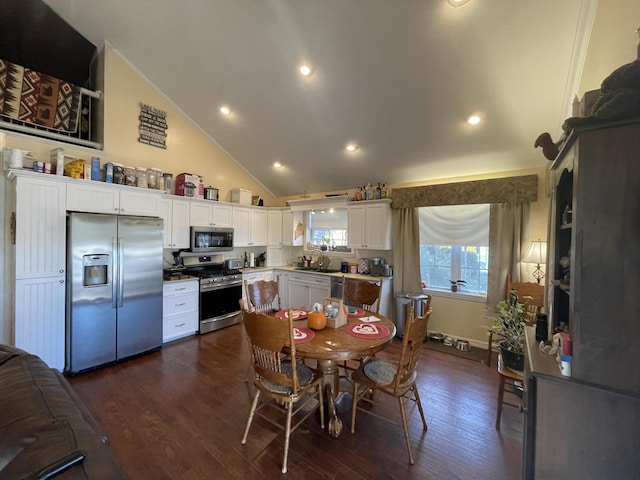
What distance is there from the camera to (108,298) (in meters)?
3.06

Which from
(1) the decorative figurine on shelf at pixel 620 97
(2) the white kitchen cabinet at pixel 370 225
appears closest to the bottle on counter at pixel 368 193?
(2) the white kitchen cabinet at pixel 370 225

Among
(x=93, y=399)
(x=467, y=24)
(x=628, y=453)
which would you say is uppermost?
(x=467, y=24)

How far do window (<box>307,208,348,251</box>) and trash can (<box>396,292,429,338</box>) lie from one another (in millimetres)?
1600

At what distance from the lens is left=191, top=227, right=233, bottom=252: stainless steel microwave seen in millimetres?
4270

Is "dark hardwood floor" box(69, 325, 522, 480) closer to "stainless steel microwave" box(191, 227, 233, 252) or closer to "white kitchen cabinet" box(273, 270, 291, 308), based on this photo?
"stainless steel microwave" box(191, 227, 233, 252)

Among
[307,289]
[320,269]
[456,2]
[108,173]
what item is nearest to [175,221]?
[108,173]

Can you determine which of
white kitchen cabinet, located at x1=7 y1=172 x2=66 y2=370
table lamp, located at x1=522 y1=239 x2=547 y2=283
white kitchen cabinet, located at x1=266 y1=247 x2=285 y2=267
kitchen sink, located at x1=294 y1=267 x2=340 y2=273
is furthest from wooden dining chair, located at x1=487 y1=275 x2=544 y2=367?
white kitchen cabinet, located at x1=7 y1=172 x2=66 y2=370

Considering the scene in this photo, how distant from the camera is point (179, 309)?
12.7 feet

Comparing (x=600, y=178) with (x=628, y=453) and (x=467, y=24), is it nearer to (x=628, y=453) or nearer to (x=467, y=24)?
(x=628, y=453)

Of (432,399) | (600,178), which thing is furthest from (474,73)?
(432,399)

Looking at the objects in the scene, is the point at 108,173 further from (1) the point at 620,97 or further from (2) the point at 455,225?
(2) the point at 455,225

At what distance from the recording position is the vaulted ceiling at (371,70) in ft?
7.27

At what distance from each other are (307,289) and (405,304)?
1777mm

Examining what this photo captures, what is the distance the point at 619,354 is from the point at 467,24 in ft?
8.28
